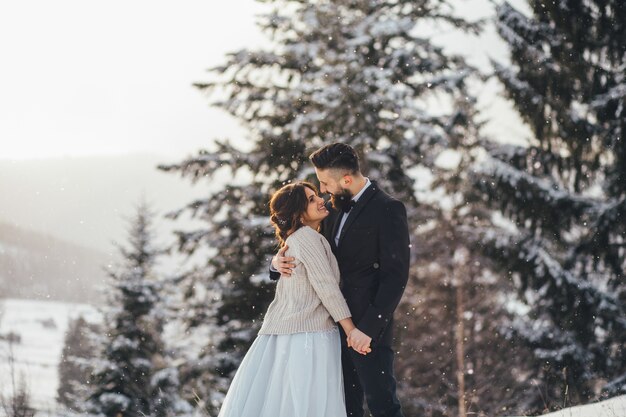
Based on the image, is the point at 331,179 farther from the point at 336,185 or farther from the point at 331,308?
the point at 331,308

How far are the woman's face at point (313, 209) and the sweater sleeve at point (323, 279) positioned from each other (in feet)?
0.90

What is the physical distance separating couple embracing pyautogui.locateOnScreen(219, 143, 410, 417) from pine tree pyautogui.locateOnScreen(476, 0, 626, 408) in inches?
276

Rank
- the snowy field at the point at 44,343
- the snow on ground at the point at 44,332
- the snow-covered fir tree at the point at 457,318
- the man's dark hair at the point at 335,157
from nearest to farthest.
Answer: the man's dark hair at the point at 335,157 → the snowy field at the point at 44,343 → the snow-covered fir tree at the point at 457,318 → the snow on ground at the point at 44,332

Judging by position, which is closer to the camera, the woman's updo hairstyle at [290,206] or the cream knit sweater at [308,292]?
the cream knit sweater at [308,292]

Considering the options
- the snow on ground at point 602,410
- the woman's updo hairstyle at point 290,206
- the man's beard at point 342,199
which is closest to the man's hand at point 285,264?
the woman's updo hairstyle at point 290,206

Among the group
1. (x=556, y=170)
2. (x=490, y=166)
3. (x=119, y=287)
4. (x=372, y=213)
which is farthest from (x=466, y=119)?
(x=119, y=287)

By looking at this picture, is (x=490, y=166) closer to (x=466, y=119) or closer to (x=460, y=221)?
(x=466, y=119)

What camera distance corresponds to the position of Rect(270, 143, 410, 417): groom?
13.1 feet

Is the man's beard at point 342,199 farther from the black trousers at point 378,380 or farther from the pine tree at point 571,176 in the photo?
the pine tree at point 571,176

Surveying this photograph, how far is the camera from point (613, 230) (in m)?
9.89

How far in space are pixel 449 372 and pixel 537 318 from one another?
852 centimetres

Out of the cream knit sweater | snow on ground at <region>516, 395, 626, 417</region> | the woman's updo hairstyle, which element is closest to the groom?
the cream knit sweater

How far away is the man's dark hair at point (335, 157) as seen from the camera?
426 centimetres

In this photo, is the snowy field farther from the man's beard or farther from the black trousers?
the man's beard
